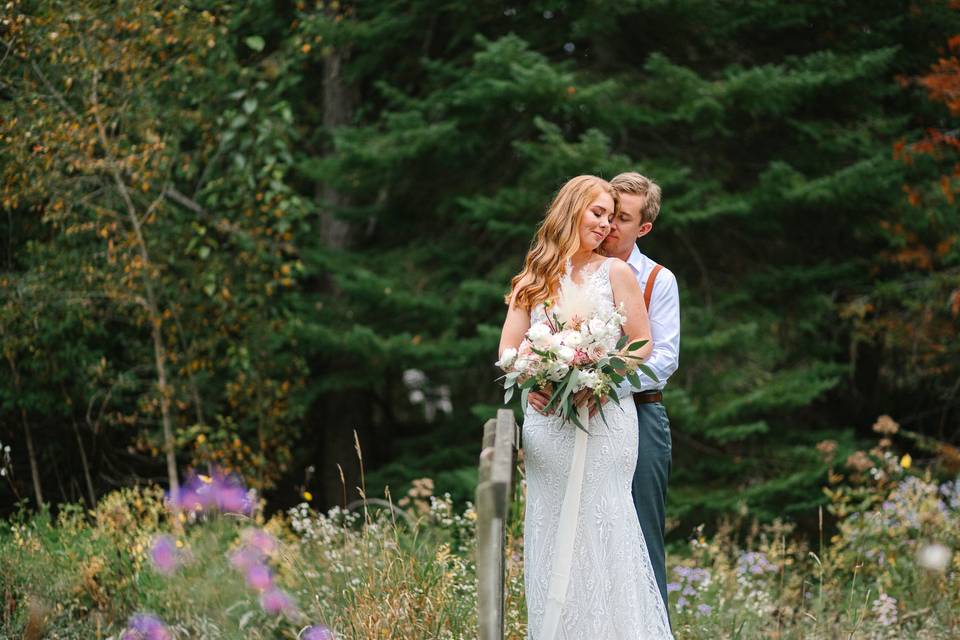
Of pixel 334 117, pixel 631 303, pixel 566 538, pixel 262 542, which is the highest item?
pixel 334 117

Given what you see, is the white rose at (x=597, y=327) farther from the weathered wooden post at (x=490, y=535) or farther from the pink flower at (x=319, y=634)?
the pink flower at (x=319, y=634)

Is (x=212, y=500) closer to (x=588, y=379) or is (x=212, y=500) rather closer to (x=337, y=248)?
(x=588, y=379)

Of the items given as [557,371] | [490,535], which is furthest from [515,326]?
[490,535]

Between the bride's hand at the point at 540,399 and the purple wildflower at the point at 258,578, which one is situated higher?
the bride's hand at the point at 540,399

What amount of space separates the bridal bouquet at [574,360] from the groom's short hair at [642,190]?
68 centimetres

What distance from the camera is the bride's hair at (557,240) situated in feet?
11.9

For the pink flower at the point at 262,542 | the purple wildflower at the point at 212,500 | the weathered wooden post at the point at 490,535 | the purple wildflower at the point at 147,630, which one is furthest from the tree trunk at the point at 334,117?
the weathered wooden post at the point at 490,535

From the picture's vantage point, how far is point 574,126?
921 cm

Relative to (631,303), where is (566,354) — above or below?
below

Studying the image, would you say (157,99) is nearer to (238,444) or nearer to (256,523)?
(238,444)

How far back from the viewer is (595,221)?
11.9ft

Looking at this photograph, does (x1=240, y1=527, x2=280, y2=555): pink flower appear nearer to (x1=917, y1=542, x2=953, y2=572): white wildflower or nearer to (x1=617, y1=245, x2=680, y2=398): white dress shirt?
(x1=617, y1=245, x2=680, y2=398): white dress shirt

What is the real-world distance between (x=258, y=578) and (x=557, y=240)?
7.42 feet

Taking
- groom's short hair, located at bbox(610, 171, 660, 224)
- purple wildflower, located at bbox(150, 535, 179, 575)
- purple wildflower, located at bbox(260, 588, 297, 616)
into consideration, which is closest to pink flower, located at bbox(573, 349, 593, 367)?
groom's short hair, located at bbox(610, 171, 660, 224)
